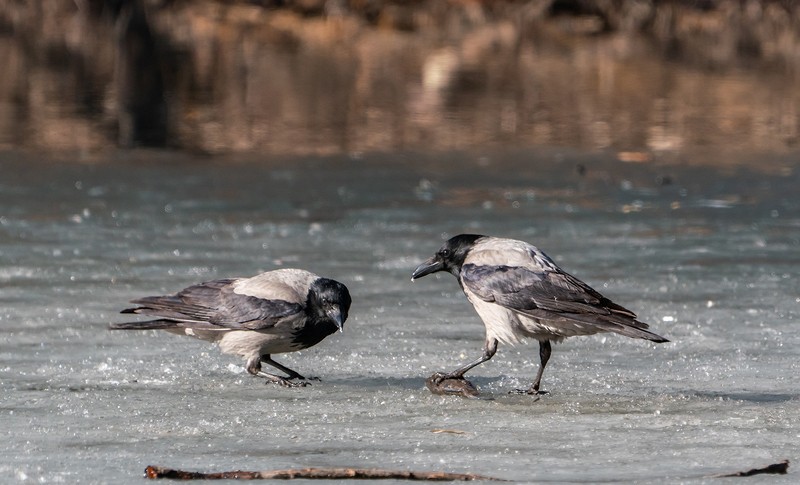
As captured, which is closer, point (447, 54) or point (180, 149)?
point (180, 149)

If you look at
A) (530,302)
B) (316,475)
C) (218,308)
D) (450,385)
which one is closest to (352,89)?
(218,308)

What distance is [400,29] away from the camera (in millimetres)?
33250

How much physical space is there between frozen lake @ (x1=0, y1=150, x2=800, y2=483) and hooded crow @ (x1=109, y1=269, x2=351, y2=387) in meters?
0.17

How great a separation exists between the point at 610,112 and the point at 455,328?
12176mm

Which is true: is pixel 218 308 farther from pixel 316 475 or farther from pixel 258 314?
pixel 316 475

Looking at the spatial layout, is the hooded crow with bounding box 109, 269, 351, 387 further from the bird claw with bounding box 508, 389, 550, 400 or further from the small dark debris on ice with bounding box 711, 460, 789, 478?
the small dark debris on ice with bounding box 711, 460, 789, 478

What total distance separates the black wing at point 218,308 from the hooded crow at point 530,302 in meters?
0.77

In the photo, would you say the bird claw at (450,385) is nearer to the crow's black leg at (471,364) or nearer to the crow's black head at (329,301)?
the crow's black leg at (471,364)

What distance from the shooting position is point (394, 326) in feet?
24.6

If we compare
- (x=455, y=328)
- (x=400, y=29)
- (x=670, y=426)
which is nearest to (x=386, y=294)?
(x=455, y=328)

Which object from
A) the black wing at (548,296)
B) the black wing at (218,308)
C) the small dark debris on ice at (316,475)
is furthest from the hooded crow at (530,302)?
the small dark debris on ice at (316,475)

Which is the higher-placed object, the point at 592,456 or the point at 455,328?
the point at 592,456

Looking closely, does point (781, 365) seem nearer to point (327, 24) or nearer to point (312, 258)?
point (312, 258)

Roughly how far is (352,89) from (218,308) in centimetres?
1572
